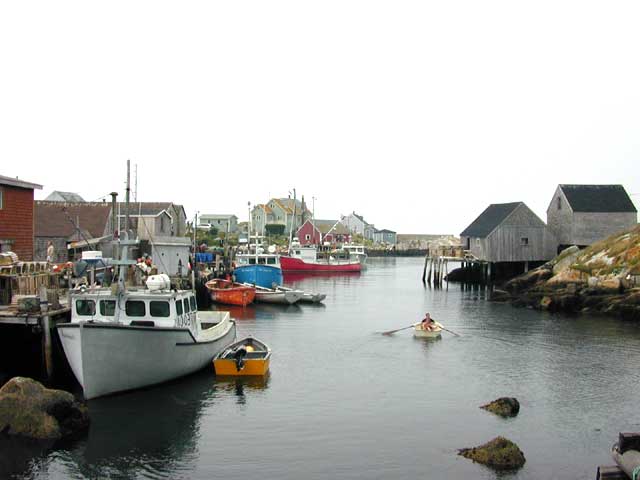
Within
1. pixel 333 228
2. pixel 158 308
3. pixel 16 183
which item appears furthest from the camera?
pixel 333 228

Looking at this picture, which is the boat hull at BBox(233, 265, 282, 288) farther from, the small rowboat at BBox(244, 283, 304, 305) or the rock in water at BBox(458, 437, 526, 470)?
the rock in water at BBox(458, 437, 526, 470)

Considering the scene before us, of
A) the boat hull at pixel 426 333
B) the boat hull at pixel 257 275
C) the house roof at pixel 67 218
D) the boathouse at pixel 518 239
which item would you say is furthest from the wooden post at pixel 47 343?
the boathouse at pixel 518 239

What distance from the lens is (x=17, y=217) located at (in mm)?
33375

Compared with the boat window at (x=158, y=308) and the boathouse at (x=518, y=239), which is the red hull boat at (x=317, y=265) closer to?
the boathouse at (x=518, y=239)

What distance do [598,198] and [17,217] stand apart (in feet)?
191

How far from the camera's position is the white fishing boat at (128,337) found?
2131 centimetres

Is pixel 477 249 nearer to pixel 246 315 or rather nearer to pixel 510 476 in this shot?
pixel 246 315

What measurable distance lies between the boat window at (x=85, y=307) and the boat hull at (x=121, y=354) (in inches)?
64.6

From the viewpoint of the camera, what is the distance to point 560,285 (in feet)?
183

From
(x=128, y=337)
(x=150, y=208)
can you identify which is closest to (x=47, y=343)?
(x=128, y=337)

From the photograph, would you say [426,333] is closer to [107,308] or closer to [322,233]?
[107,308]

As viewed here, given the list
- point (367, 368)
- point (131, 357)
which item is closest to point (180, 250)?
point (367, 368)

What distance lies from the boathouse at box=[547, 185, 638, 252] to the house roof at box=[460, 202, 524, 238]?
4879mm

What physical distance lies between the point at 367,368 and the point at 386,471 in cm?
1206
